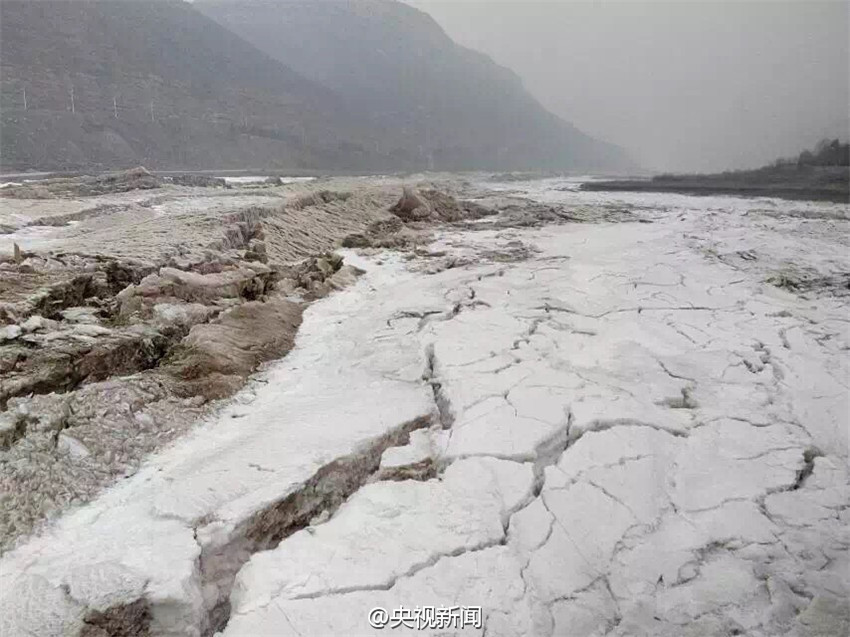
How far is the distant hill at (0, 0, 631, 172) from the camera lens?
25.0 metres

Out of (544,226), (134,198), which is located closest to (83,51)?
(134,198)

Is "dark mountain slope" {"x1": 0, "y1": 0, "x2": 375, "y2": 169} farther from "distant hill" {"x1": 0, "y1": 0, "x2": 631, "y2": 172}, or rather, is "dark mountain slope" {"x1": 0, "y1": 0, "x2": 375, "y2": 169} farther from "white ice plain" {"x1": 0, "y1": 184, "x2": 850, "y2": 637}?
"white ice plain" {"x1": 0, "y1": 184, "x2": 850, "y2": 637}

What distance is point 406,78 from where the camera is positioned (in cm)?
6384

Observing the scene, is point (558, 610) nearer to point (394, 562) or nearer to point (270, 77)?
point (394, 562)

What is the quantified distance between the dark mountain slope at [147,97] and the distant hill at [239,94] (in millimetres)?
106

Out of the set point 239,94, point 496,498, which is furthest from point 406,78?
point 496,498

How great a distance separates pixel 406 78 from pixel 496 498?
69284 millimetres

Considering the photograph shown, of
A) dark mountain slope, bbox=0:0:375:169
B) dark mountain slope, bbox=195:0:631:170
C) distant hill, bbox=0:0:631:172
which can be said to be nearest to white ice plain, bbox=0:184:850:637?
distant hill, bbox=0:0:631:172

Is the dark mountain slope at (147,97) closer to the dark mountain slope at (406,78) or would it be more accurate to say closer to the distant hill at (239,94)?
the distant hill at (239,94)

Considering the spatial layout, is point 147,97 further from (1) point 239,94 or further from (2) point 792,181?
(2) point 792,181

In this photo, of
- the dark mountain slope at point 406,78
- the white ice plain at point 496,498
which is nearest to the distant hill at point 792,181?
the white ice plain at point 496,498

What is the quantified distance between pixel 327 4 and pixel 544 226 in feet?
256

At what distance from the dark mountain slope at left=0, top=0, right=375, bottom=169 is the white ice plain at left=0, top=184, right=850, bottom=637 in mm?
22924

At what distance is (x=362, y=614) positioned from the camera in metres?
1.62
